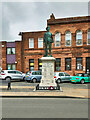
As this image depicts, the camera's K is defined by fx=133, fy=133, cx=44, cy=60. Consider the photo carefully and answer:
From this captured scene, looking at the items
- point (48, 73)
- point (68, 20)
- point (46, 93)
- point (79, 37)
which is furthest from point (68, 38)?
point (46, 93)

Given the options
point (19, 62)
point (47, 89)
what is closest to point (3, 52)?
point (19, 62)

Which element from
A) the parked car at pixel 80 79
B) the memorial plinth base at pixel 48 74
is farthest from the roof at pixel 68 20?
the memorial plinth base at pixel 48 74

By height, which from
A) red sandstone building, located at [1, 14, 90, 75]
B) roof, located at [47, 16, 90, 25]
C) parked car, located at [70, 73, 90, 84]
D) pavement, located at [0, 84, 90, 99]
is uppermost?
roof, located at [47, 16, 90, 25]

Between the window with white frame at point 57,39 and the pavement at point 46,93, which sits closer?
the pavement at point 46,93

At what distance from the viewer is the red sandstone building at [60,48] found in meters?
23.2

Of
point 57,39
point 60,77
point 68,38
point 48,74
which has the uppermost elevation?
point 68,38

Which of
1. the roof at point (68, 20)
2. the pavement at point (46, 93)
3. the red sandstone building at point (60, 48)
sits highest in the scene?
the roof at point (68, 20)

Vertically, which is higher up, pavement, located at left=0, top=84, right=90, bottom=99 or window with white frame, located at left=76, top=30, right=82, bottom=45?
window with white frame, located at left=76, top=30, right=82, bottom=45

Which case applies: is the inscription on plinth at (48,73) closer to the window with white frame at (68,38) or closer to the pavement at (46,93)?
the pavement at (46,93)

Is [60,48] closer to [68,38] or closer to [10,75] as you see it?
[68,38]

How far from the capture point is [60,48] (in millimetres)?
24344

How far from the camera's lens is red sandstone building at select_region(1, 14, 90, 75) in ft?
76.2

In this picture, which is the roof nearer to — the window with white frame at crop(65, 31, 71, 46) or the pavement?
the window with white frame at crop(65, 31, 71, 46)

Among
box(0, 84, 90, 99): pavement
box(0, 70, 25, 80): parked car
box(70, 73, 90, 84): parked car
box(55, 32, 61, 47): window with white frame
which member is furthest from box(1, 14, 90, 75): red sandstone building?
box(0, 84, 90, 99): pavement
